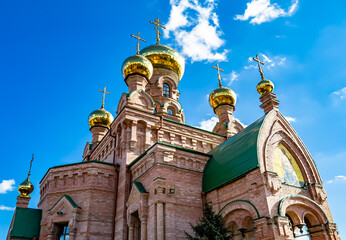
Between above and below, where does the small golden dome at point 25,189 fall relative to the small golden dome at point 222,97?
below

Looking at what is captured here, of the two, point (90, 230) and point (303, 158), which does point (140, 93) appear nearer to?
point (90, 230)

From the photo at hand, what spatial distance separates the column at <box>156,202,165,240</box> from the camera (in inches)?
380

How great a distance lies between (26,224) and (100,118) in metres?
9.40

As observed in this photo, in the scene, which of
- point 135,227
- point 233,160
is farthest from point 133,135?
point 233,160

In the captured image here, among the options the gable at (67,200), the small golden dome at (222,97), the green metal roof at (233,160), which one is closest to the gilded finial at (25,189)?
the gable at (67,200)

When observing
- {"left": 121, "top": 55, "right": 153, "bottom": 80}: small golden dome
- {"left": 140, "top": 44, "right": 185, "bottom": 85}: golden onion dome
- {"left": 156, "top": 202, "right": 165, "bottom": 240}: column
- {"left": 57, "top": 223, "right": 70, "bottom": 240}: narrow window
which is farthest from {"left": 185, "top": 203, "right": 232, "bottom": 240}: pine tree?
{"left": 140, "top": 44, "right": 185, "bottom": 85}: golden onion dome

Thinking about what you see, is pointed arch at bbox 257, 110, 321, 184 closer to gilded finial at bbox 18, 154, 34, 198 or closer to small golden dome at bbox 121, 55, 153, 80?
small golden dome at bbox 121, 55, 153, 80

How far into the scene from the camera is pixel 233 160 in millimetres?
10328

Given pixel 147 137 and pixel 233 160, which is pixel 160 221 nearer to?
pixel 233 160

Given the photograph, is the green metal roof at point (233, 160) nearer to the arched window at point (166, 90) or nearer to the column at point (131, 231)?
the column at point (131, 231)

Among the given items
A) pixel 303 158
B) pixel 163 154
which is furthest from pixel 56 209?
pixel 303 158

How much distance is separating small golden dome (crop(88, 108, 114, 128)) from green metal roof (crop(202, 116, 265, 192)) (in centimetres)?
1111

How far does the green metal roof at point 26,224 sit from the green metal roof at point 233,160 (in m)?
7.35

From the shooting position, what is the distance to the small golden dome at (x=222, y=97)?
19.4 metres
